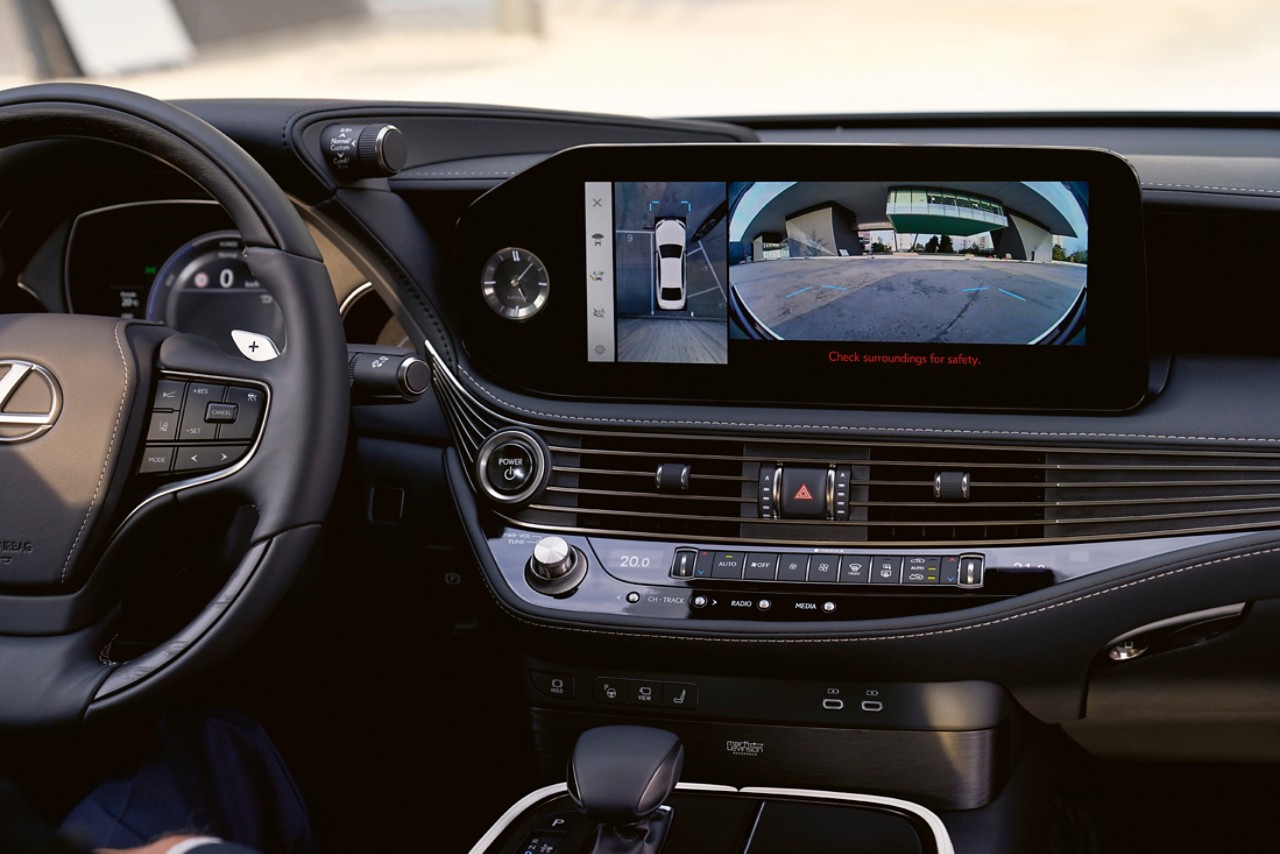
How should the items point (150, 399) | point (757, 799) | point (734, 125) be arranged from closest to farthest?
point (150, 399)
point (757, 799)
point (734, 125)

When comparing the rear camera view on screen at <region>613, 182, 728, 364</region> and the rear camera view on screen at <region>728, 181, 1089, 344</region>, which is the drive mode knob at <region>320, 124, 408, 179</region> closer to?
the rear camera view on screen at <region>613, 182, 728, 364</region>

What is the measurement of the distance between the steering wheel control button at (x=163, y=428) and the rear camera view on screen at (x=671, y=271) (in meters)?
0.63

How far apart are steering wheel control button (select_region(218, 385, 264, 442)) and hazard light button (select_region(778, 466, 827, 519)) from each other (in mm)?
721

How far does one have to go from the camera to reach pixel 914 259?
1676mm

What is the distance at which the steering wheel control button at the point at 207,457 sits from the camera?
1.60 meters

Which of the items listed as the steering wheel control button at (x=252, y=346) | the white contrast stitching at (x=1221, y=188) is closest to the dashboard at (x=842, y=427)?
the white contrast stitching at (x=1221, y=188)

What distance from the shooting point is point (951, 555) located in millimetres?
1749

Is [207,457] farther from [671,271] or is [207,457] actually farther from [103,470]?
[671,271]

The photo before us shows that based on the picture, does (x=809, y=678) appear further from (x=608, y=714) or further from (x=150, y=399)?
(x=150, y=399)

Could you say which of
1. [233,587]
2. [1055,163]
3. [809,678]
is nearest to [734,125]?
[1055,163]

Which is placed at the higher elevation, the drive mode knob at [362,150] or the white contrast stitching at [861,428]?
the drive mode knob at [362,150]

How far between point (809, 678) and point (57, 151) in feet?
4.57

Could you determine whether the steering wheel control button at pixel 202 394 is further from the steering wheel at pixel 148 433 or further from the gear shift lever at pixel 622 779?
the gear shift lever at pixel 622 779

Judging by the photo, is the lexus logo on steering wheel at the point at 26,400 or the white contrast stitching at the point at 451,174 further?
the white contrast stitching at the point at 451,174
